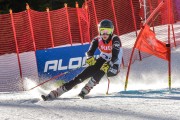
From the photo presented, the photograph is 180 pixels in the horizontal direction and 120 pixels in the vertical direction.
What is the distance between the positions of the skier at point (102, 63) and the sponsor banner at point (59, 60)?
3.47 meters

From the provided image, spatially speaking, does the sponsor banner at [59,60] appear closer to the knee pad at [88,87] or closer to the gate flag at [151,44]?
the gate flag at [151,44]

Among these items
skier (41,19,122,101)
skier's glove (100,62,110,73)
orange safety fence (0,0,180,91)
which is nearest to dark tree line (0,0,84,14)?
orange safety fence (0,0,180,91)

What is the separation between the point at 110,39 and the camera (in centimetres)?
891

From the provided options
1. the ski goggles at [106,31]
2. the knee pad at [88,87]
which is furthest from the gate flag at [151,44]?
the knee pad at [88,87]

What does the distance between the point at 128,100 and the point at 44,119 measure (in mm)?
1876

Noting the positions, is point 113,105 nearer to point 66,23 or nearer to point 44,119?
point 44,119

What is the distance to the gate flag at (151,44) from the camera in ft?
29.1

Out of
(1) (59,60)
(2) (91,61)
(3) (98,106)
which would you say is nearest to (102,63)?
(2) (91,61)

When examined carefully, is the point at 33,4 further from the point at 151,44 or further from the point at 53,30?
the point at 151,44

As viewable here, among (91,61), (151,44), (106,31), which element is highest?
(106,31)

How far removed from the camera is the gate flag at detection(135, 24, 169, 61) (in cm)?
888

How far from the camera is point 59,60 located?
12641mm

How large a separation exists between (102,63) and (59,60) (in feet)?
12.6

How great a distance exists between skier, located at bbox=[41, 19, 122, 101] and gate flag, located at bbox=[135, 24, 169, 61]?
582 millimetres
